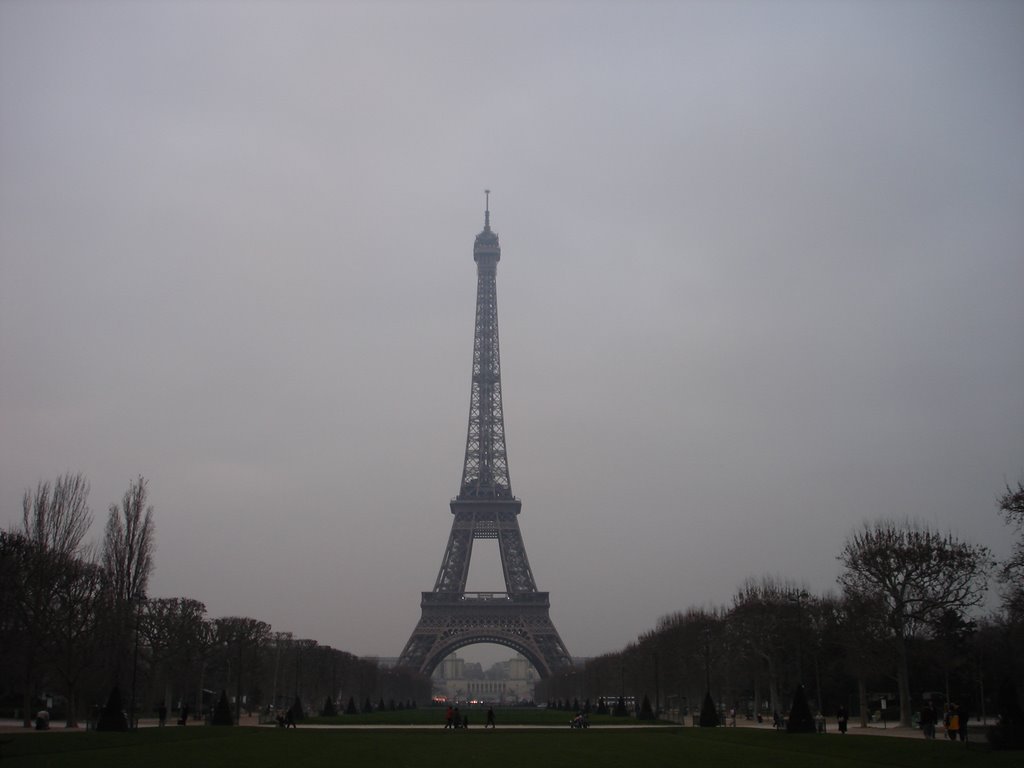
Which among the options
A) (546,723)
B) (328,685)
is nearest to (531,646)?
(328,685)

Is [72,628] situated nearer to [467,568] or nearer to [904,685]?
[904,685]

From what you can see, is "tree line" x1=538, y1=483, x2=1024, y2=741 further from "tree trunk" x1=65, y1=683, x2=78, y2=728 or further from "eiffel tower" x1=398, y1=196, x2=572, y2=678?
"tree trunk" x1=65, y1=683, x2=78, y2=728

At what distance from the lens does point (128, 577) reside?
5422 centimetres

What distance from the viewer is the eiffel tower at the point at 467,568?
4360 inches

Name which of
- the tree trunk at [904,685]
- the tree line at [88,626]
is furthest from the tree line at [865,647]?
the tree line at [88,626]

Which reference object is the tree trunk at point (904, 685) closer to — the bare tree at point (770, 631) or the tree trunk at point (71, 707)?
the bare tree at point (770, 631)

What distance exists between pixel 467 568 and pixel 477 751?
8241 centimetres

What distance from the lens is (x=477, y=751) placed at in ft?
108

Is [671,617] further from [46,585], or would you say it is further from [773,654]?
[46,585]

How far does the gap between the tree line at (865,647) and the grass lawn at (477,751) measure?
12.5ft

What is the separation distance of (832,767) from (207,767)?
1541 centimetres

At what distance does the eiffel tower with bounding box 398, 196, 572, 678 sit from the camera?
111 m

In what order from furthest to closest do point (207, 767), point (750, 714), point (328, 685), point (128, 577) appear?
1. point (328, 685)
2. point (750, 714)
3. point (128, 577)
4. point (207, 767)

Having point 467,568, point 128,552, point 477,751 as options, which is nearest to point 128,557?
point 128,552
